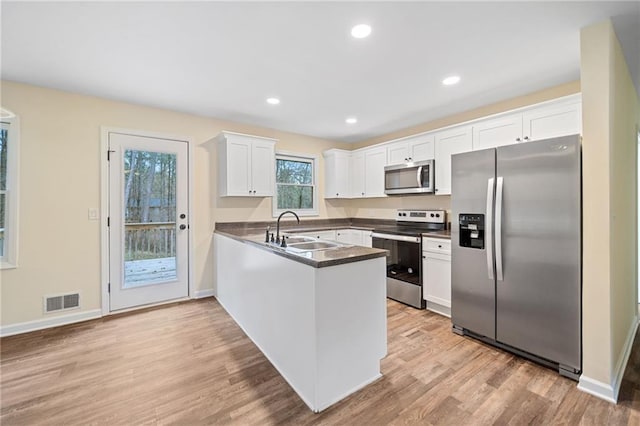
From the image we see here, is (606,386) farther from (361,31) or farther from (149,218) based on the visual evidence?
(149,218)

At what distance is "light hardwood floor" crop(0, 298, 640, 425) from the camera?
1.67 meters

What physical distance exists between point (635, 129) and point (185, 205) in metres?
5.02

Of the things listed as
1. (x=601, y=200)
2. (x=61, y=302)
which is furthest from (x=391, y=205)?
(x=61, y=302)

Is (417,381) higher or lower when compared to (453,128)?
lower

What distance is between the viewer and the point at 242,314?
285 cm

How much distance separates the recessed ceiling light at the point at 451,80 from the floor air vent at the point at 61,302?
4551mm

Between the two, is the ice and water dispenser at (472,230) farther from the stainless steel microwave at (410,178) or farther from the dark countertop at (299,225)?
the dark countertop at (299,225)

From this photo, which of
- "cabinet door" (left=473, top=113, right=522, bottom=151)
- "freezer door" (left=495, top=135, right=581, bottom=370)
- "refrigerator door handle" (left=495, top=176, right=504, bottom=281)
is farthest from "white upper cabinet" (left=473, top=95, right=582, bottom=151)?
"refrigerator door handle" (left=495, top=176, right=504, bottom=281)

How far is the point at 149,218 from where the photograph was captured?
3475mm

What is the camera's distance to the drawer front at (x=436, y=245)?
10.1 feet

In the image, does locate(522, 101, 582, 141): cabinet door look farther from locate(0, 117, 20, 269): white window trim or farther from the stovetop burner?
locate(0, 117, 20, 269): white window trim

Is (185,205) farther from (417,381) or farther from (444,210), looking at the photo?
(444,210)

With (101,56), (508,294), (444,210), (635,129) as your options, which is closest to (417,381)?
(508,294)

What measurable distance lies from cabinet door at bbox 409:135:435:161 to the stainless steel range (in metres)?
0.77
